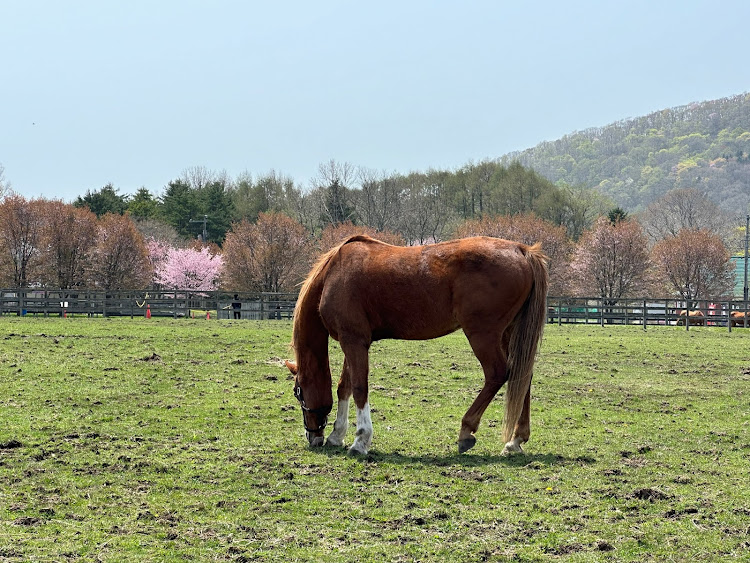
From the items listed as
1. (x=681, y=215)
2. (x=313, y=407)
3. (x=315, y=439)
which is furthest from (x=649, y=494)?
(x=681, y=215)

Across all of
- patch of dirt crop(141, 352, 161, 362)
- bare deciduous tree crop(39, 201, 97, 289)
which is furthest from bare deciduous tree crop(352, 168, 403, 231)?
patch of dirt crop(141, 352, 161, 362)

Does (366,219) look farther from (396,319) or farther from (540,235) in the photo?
(396,319)

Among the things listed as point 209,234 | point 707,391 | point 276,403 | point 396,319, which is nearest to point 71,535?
point 396,319

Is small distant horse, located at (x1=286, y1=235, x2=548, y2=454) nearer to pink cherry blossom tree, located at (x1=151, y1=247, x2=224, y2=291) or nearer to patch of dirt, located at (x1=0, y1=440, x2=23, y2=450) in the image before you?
patch of dirt, located at (x1=0, y1=440, x2=23, y2=450)

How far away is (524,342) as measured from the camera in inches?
306

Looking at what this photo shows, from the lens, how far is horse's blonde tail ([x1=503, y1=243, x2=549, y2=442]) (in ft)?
25.2

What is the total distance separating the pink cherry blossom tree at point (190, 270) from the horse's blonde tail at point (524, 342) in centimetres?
5258

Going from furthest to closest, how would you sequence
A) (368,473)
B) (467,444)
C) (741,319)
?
(741,319), (467,444), (368,473)

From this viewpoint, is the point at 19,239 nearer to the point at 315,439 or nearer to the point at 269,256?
the point at 269,256

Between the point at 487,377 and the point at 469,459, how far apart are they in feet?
2.69

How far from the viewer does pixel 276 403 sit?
1084 cm

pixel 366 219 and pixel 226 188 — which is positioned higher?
pixel 226 188

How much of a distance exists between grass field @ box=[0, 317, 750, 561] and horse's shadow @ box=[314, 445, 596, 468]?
47mm

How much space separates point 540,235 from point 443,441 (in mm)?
48302
